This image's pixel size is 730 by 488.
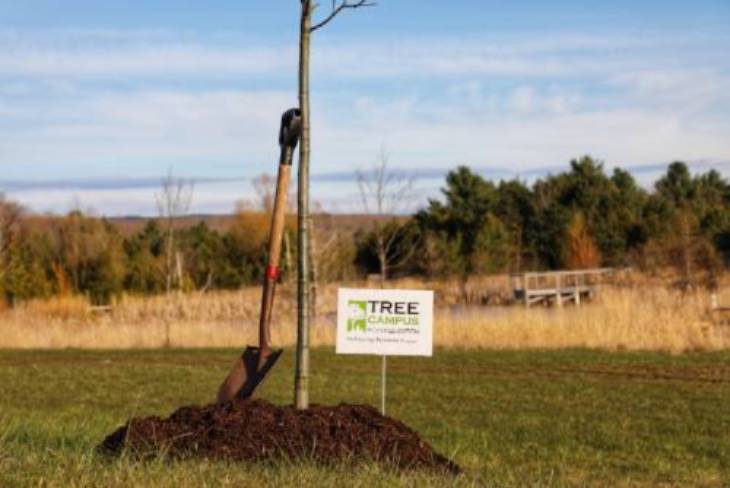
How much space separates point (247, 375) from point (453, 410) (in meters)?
6.69

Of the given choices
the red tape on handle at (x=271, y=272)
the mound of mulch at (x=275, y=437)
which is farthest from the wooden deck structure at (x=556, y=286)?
the mound of mulch at (x=275, y=437)

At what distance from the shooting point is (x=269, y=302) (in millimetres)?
8820

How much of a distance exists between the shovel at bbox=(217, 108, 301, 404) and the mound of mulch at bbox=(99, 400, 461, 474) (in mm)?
534

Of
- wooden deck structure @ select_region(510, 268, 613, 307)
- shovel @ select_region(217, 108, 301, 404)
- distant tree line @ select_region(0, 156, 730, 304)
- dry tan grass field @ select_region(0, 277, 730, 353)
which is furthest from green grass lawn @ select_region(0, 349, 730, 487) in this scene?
distant tree line @ select_region(0, 156, 730, 304)

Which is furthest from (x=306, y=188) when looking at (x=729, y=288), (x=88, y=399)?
(x=729, y=288)

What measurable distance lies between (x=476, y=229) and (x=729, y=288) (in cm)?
2015

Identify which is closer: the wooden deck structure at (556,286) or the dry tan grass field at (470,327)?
the dry tan grass field at (470,327)

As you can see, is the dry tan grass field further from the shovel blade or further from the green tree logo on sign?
the shovel blade

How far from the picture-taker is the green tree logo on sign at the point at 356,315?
1056 cm

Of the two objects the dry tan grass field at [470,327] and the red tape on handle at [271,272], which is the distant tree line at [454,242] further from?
the red tape on handle at [271,272]

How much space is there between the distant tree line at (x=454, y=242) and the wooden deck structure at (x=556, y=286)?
3376mm

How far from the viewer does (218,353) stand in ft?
83.6

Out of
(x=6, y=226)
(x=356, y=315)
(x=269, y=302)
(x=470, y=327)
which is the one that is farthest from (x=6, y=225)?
(x=269, y=302)

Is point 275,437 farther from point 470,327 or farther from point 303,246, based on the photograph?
point 470,327
